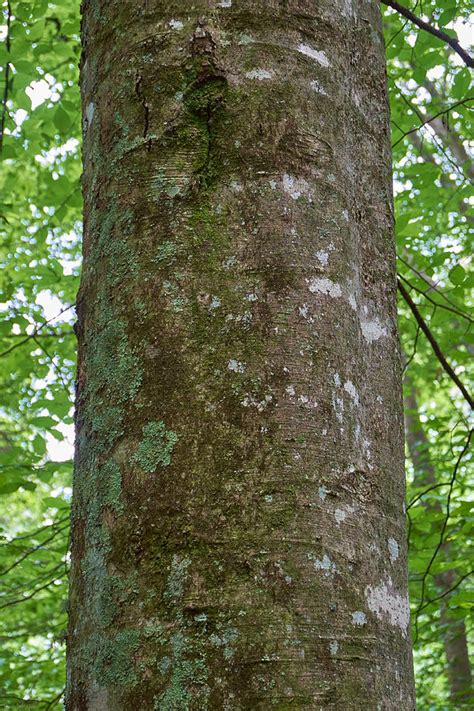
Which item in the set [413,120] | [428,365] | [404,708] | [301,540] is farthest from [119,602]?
[428,365]

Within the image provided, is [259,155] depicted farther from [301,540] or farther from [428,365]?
[428,365]

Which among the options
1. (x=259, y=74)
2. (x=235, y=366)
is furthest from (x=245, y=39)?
(x=235, y=366)

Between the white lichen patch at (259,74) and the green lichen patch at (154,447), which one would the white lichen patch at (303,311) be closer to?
the green lichen patch at (154,447)

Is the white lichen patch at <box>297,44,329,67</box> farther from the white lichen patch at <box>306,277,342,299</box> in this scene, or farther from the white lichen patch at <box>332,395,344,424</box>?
the white lichen patch at <box>332,395,344,424</box>

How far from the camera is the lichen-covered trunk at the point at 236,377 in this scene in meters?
0.90

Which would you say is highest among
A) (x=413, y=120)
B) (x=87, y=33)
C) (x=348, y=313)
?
(x=413, y=120)

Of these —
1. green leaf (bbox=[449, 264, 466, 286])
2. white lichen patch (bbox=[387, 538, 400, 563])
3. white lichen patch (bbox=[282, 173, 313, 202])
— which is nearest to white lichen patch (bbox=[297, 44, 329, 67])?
white lichen patch (bbox=[282, 173, 313, 202])

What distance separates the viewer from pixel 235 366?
1.01 m

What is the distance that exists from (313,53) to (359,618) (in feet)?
2.98

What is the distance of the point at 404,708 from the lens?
0.98 metres

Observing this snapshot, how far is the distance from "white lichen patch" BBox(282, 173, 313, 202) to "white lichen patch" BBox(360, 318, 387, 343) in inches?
8.7

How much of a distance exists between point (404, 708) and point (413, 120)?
4627 millimetres

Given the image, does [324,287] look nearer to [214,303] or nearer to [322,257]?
[322,257]

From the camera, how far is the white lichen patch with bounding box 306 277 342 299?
42.6 inches
